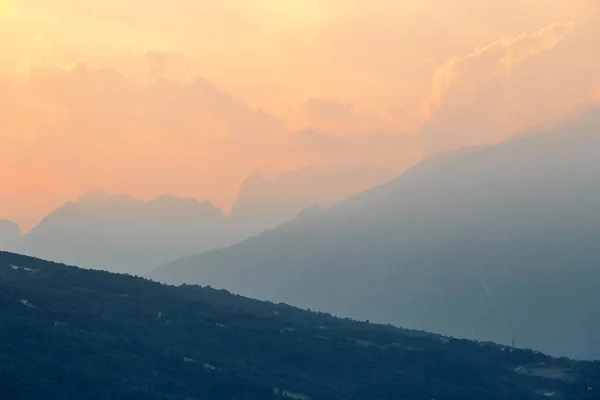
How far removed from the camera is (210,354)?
153 m

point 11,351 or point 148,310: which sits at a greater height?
point 148,310

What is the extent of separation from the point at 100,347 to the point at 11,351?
13.7 meters

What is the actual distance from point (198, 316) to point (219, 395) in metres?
34.1

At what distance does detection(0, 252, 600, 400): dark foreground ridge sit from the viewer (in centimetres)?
13350

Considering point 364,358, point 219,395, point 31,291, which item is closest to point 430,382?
point 364,358

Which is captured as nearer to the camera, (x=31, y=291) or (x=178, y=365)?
(x=178, y=365)

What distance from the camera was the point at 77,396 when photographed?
124 m

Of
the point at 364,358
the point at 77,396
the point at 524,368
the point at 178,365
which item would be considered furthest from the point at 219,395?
the point at 524,368

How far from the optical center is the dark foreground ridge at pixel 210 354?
133500 millimetres

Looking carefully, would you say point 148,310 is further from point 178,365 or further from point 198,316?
point 178,365

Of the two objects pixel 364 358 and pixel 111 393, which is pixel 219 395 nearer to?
pixel 111 393

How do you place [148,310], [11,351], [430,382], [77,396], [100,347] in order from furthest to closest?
[148,310] → [430,382] → [100,347] → [11,351] → [77,396]

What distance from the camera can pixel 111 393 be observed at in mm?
127188

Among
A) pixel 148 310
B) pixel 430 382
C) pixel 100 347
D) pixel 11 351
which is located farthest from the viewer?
pixel 148 310
